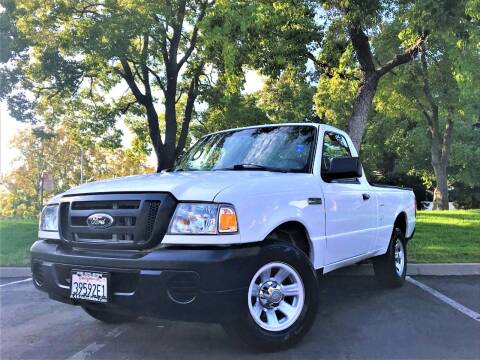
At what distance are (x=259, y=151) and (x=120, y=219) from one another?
66.1 inches

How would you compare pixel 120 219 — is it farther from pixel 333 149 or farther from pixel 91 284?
pixel 333 149

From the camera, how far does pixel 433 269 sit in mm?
7387

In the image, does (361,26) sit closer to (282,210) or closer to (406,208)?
(406,208)

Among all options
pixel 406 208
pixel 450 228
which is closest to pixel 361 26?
pixel 450 228

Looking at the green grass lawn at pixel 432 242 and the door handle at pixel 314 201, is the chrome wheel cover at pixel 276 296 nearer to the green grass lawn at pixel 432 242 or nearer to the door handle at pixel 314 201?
the door handle at pixel 314 201

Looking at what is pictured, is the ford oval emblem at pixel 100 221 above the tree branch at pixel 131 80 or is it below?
below

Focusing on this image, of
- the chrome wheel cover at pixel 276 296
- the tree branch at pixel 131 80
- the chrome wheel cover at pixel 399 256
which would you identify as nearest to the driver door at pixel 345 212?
the chrome wheel cover at pixel 276 296

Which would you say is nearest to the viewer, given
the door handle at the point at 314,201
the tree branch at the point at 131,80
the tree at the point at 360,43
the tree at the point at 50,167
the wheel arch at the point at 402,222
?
the door handle at the point at 314,201

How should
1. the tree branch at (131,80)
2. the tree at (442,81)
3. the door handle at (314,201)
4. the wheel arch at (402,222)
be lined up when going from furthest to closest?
1. the tree branch at (131,80)
2. the tree at (442,81)
3. the wheel arch at (402,222)
4. the door handle at (314,201)

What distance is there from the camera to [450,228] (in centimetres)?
1235

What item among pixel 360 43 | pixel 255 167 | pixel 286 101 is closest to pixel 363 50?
pixel 360 43

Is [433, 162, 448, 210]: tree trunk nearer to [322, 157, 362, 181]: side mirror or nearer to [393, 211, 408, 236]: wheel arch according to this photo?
[393, 211, 408, 236]: wheel arch

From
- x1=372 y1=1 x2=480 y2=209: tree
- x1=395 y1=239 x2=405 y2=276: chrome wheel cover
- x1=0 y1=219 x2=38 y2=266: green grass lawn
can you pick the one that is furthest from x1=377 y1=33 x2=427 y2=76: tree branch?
x1=0 y1=219 x2=38 y2=266: green grass lawn

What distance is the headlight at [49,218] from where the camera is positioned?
14.1ft
